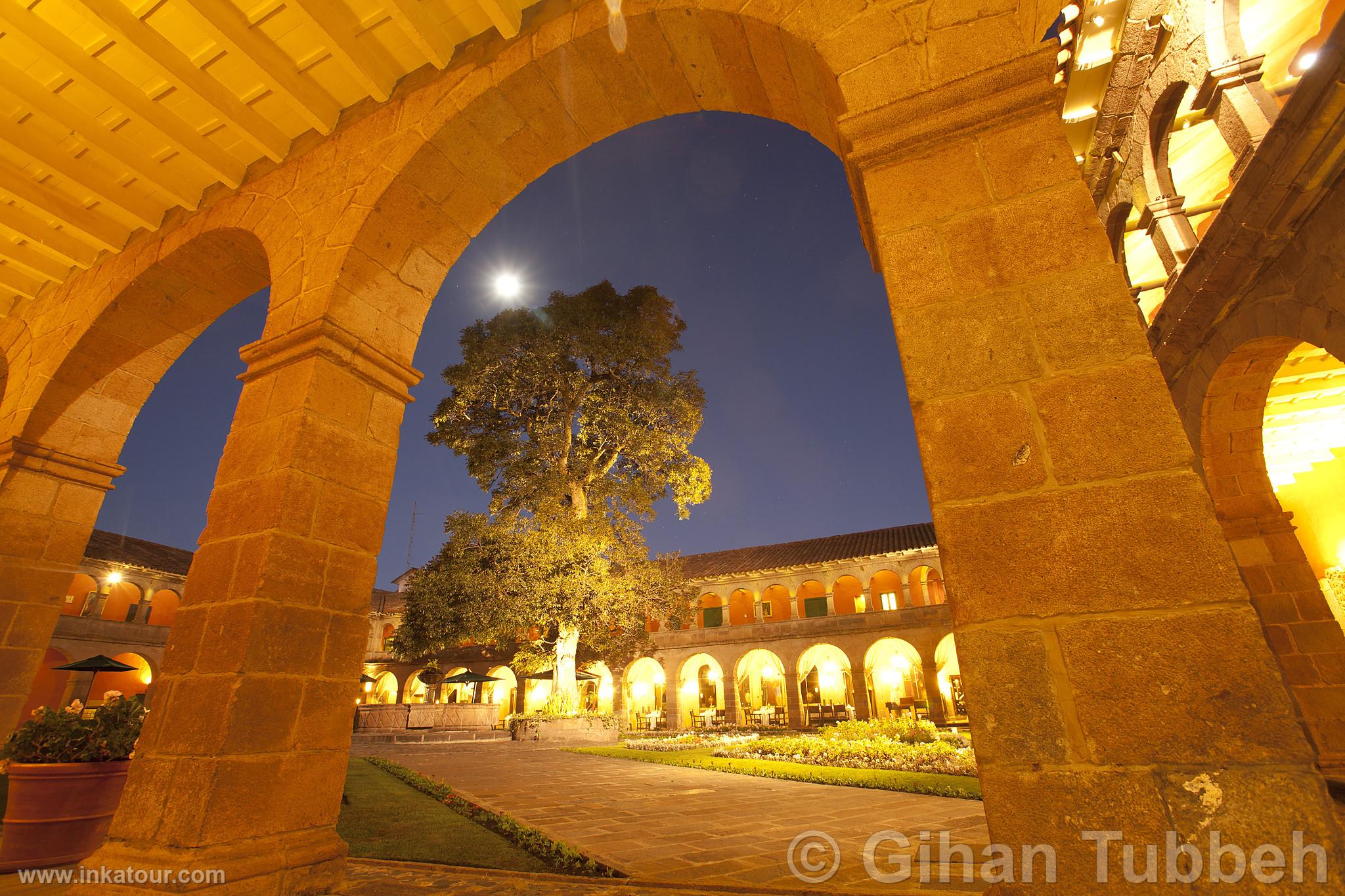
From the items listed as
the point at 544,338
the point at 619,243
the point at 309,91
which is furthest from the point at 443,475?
the point at 309,91

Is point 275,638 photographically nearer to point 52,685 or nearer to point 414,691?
point 52,685

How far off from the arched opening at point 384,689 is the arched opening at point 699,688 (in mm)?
14796

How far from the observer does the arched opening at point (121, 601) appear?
21.1 m

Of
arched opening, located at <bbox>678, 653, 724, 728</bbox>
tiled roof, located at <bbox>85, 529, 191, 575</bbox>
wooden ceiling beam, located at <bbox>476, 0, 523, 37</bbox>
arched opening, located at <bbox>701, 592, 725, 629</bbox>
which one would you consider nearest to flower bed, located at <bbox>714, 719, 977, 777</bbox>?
wooden ceiling beam, located at <bbox>476, 0, 523, 37</bbox>

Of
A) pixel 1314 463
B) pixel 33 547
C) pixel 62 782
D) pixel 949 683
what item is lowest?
pixel 62 782

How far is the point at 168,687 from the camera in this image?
2.85m

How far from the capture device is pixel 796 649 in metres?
21.6

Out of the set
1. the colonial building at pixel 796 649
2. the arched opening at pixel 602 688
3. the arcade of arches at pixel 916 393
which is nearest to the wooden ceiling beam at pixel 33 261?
the arcade of arches at pixel 916 393

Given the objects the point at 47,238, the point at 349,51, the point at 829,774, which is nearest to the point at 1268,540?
the point at 829,774

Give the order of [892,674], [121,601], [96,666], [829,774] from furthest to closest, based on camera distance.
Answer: [892,674] < [121,601] < [96,666] < [829,774]

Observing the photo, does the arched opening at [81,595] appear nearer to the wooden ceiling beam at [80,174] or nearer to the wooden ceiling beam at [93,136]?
the wooden ceiling beam at [80,174]

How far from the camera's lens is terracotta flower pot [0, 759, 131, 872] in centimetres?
304

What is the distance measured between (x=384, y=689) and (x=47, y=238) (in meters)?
30.0

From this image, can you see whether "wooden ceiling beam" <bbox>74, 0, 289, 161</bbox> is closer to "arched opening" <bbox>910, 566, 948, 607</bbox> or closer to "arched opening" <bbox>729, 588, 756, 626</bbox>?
"arched opening" <bbox>910, 566, 948, 607</bbox>
